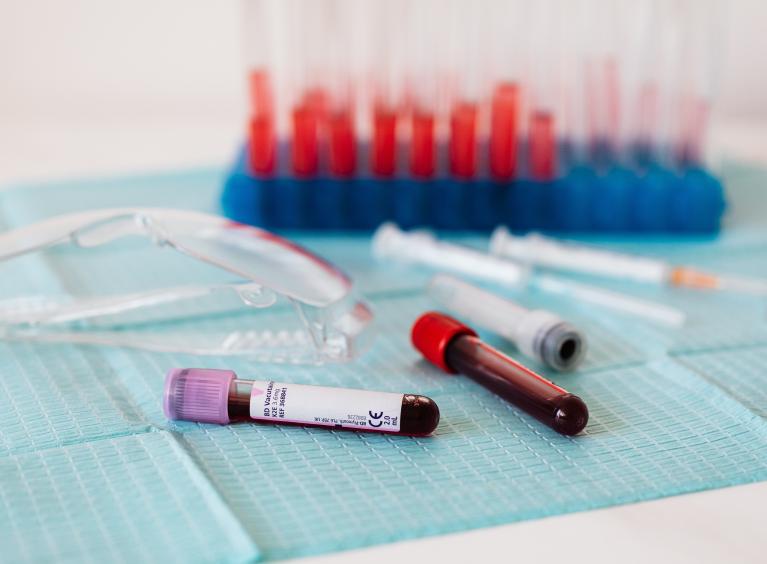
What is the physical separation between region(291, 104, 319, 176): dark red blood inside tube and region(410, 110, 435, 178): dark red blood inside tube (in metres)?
0.11

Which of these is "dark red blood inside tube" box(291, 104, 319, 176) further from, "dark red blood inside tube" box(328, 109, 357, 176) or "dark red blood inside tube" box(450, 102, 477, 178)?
"dark red blood inside tube" box(450, 102, 477, 178)

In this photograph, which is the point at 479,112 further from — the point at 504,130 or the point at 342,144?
the point at 342,144

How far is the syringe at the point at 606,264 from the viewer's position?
90 cm

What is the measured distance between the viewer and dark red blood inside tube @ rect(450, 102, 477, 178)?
1016 millimetres

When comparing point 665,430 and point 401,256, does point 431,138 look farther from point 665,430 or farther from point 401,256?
point 665,430

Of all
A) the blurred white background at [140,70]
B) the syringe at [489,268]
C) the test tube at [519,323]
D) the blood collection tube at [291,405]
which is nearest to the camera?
the blood collection tube at [291,405]

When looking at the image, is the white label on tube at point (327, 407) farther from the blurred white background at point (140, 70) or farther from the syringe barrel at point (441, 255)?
the blurred white background at point (140, 70)

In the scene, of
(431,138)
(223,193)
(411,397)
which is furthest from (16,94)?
(411,397)

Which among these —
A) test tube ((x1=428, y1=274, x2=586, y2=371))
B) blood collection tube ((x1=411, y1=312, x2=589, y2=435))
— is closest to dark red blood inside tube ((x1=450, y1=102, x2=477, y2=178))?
test tube ((x1=428, y1=274, x2=586, y2=371))

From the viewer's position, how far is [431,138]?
3.36 ft

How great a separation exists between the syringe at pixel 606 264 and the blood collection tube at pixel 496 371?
242mm

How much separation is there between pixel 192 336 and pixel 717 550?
1.41 feet

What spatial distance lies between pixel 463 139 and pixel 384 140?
0.09 meters

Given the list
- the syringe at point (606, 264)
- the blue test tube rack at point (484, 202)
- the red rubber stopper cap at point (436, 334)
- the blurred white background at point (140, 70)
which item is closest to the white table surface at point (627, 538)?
the red rubber stopper cap at point (436, 334)
